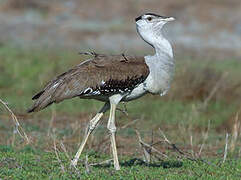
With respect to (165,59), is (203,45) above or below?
below

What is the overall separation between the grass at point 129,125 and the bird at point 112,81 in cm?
58

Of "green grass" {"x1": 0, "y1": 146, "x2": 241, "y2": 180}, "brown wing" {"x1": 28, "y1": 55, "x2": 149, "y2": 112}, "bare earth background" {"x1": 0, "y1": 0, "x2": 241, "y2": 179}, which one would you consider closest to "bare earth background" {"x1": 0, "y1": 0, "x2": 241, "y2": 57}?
"bare earth background" {"x1": 0, "y1": 0, "x2": 241, "y2": 179}

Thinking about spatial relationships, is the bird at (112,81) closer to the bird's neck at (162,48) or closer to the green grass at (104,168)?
the bird's neck at (162,48)

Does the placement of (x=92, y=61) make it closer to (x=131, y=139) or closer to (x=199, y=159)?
(x=199, y=159)

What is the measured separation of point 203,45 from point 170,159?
1586 cm

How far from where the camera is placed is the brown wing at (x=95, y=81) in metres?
7.34

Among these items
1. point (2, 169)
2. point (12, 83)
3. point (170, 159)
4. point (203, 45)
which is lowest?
point (203, 45)

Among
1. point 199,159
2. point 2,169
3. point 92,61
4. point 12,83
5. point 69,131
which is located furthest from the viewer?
point 12,83

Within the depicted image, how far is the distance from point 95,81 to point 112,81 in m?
0.19

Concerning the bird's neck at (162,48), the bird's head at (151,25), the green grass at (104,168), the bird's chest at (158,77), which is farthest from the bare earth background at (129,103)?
the bird's head at (151,25)

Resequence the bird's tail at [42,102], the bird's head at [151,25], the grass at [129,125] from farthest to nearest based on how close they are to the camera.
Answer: the bird's head at [151,25]
the grass at [129,125]
the bird's tail at [42,102]

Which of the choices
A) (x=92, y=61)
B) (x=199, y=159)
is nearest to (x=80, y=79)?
(x=92, y=61)

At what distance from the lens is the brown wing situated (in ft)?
24.1

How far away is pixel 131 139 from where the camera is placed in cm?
1087
